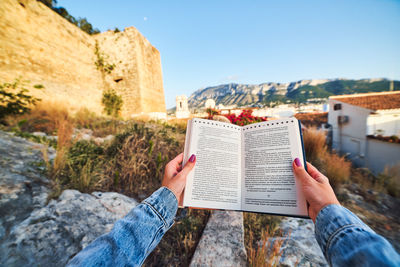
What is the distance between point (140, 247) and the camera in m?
0.60

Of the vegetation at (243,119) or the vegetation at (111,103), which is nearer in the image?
the vegetation at (243,119)

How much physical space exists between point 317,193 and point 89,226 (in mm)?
1820

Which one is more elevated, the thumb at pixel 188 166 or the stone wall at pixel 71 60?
the stone wall at pixel 71 60

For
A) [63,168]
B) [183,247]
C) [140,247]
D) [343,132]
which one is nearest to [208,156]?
[140,247]

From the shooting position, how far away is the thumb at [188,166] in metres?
0.98

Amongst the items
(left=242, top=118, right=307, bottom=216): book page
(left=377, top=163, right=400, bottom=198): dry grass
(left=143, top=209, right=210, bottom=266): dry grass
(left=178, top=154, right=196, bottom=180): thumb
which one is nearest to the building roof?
(left=377, top=163, right=400, bottom=198): dry grass

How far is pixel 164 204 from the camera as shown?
78 cm

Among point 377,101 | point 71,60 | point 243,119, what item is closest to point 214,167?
point 243,119

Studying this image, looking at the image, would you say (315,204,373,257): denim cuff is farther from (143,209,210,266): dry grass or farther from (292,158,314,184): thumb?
(143,209,210,266): dry grass

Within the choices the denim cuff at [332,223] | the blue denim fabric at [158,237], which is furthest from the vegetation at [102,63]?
the denim cuff at [332,223]

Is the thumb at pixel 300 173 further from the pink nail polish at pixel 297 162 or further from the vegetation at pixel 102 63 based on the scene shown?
the vegetation at pixel 102 63

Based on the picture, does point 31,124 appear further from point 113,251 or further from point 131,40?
point 131,40

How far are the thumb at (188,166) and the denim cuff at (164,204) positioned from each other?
156mm

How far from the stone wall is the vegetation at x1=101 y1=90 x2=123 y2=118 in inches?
12.2
